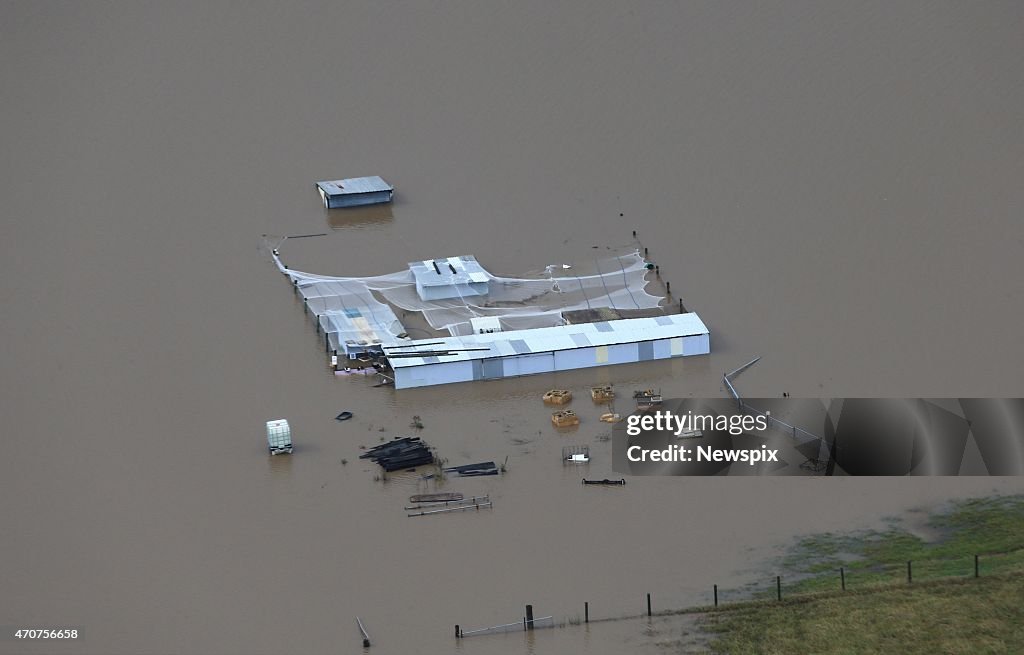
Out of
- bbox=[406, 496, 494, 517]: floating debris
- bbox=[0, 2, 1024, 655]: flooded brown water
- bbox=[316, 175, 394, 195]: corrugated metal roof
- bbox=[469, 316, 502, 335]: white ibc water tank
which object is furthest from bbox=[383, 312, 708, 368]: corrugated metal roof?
bbox=[316, 175, 394, 195]: corrugated metal roof

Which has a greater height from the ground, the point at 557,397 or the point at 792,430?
the point at 557,397

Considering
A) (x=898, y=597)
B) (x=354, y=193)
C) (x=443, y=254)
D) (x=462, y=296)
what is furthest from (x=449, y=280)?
(x=898, y=597)

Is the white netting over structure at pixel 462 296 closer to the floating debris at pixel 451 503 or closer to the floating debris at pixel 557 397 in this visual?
the floating debris at pixel 557 397

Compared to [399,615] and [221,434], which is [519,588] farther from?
[221,434]

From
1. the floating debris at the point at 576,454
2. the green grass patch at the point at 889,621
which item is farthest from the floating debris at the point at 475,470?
the green grass patch at the point at 889,621

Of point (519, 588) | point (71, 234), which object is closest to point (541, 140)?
point (71, 234)

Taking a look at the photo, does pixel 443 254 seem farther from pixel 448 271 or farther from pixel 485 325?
pixel 485 325
